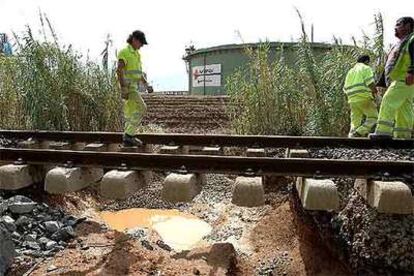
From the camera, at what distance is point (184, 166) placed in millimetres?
3725

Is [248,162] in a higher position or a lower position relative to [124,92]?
lower

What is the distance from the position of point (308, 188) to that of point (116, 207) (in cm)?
440

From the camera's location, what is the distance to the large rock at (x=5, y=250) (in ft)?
12.3

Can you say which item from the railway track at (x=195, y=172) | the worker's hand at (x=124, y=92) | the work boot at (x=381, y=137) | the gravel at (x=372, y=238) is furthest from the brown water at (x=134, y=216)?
the gravel at (x=372, y=238)

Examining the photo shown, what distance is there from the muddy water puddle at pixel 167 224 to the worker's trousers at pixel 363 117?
258 centimetres

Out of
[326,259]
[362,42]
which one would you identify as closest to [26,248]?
[326,259]

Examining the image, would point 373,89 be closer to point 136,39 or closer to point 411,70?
point 411,70

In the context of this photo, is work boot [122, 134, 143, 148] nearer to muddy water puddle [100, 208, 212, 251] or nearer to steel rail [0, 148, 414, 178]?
steel rail [0, 148, 414, 178]

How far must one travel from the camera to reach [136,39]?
5043 millimetres

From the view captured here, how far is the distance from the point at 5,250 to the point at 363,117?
5.06m

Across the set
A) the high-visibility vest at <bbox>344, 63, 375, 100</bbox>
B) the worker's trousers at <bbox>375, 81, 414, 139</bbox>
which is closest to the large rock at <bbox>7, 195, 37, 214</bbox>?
the worker's trousers at <bbox>375, 81, 414, 139</bbox>

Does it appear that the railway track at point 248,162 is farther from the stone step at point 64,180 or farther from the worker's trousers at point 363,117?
the worker's trousers at point 363,117

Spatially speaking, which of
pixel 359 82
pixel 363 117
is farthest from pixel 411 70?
pixel 363 117

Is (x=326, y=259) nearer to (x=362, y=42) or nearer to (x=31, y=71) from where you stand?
(x=362, y=42)
